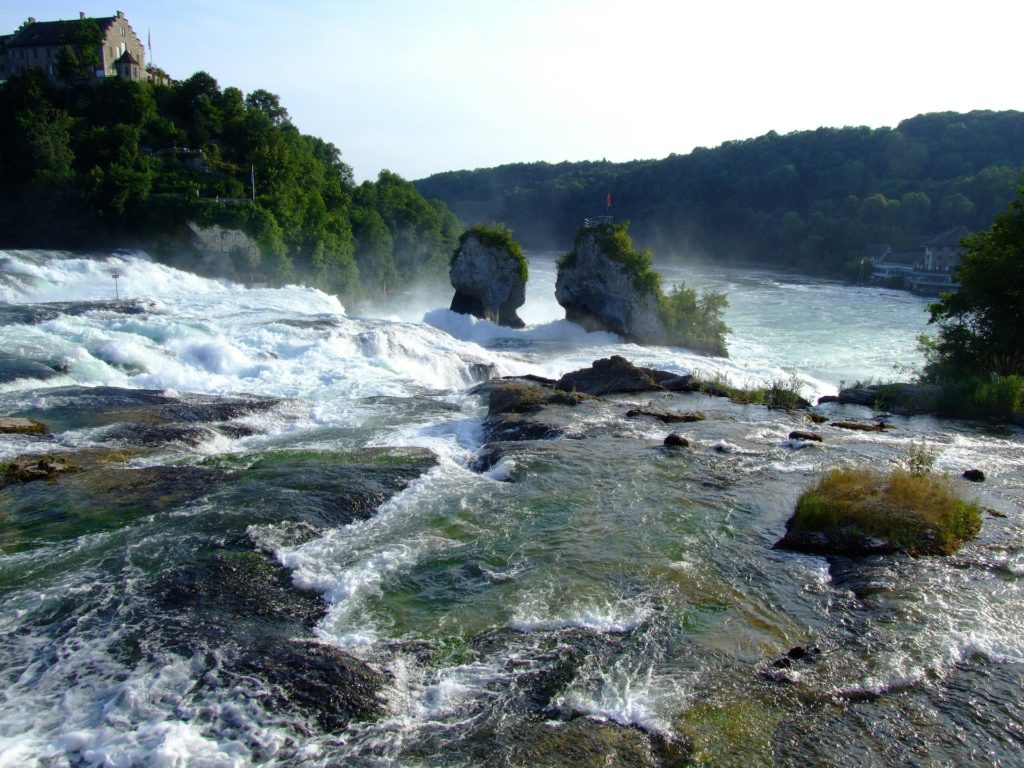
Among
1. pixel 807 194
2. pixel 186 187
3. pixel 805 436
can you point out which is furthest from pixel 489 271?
pixel 807 194

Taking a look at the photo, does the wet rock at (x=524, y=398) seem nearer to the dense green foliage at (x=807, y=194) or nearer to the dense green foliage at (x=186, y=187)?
the dense green foliage at (x=186, y=187)

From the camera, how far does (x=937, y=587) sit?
978cm

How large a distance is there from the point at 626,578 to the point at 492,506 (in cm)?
322

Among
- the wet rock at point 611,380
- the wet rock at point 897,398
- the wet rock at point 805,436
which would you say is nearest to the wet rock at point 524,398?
the wet rock at point 611,380

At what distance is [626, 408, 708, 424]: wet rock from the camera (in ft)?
61.3

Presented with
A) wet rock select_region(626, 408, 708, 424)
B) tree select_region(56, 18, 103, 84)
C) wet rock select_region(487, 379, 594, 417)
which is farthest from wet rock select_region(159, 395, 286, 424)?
tree select_region(56, 18, 103, 84)

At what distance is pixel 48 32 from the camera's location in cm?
6644

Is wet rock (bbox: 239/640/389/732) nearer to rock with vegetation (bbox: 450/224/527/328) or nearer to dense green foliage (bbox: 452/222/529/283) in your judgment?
rock with vegetation (bbox: 450/224/527/328)

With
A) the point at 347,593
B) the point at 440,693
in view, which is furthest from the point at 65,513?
the point at 440,693

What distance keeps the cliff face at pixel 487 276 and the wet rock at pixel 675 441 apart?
27.0m

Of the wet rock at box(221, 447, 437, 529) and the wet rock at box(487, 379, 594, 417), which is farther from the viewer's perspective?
the wet rock at box(487, 379, 594, 417)

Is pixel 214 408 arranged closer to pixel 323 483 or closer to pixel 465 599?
pixel 323 483

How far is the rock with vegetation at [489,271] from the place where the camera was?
4234 centimetres

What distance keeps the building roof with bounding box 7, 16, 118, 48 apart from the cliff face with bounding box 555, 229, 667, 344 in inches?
2011
